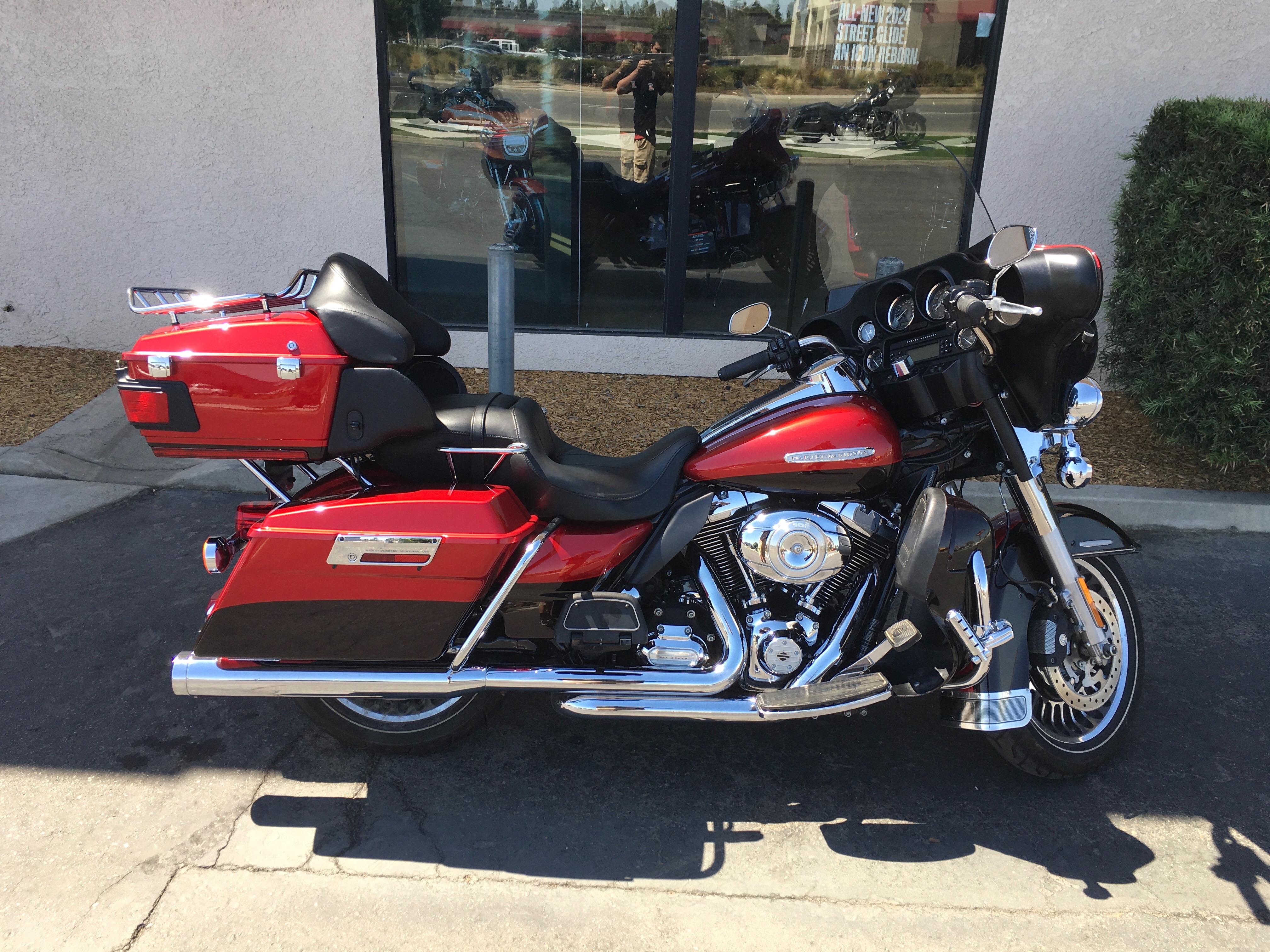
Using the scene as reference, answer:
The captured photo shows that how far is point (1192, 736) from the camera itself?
10.2ft

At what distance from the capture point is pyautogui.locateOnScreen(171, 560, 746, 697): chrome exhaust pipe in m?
2.55

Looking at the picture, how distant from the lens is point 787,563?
254 centimetres

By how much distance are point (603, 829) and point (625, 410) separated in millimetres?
3387

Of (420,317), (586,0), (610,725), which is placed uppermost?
(586,0)

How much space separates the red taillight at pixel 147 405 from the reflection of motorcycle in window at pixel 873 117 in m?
4.90

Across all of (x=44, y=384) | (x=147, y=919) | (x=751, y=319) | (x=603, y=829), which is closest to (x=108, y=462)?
(x=44, y=384)

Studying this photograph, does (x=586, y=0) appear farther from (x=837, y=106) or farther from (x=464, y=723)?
(x=464, y=723)

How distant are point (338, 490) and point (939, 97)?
514 centimetres

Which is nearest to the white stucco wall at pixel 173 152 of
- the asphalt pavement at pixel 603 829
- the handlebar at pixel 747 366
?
the asphalt pavement at pixel 603 829

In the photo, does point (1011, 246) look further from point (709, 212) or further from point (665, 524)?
point (709, 212)

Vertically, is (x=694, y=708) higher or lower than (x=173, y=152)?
lower

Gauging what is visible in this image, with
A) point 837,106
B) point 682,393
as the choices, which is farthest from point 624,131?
point 682,393

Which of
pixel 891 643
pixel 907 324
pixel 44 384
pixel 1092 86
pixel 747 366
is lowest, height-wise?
pixel 44 384

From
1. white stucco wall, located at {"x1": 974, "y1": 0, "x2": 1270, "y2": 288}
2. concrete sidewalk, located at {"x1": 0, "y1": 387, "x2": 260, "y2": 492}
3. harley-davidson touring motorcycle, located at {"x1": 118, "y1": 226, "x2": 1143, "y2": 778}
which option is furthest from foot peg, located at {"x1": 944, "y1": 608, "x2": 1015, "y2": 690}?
concrete sidewalk, located at {"x1": 0, "y1": 387, "x2": 260, "y2": 492}
